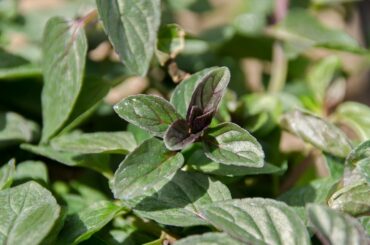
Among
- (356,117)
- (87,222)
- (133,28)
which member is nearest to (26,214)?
(87,222)

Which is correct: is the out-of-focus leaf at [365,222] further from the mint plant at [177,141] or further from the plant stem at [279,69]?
the plant stem at [279,69]

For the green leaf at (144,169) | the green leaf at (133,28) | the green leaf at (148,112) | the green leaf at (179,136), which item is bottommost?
the green leaf at (144,169)

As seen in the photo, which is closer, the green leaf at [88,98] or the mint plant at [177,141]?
the mint plant at [177,141]

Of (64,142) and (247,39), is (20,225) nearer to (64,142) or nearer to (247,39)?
(64,142)

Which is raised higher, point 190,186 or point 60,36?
point 60,36

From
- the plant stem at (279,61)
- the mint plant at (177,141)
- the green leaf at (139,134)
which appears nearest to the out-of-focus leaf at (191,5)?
the mint plant at (177,141)

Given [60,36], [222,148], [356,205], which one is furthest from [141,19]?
[356,205]
